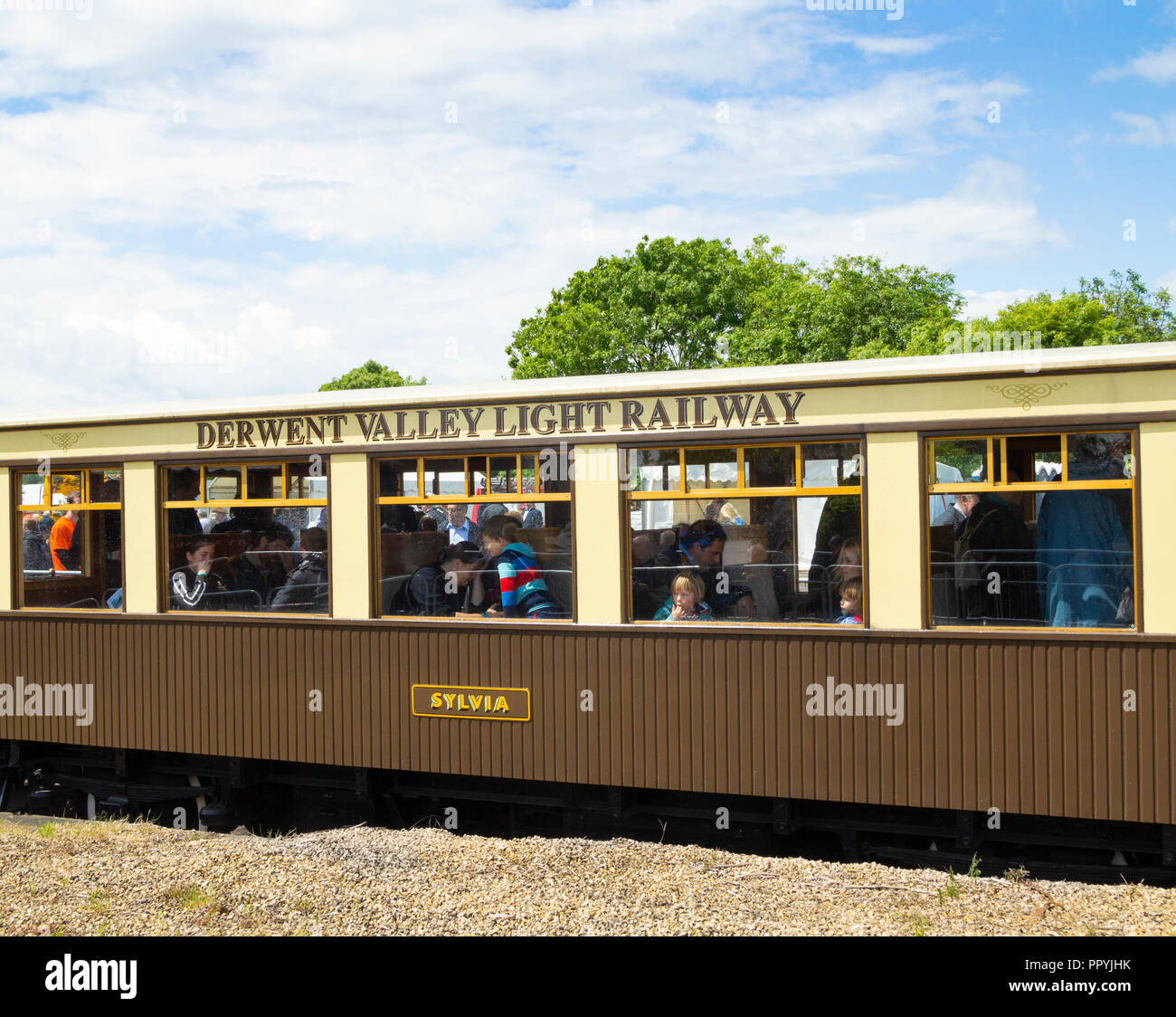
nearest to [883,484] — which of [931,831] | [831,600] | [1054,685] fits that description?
[831,600]

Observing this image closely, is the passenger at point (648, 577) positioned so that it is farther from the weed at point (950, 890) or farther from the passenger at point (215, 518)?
the passenger at point (215, 518)

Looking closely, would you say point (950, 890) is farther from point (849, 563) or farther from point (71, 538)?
point (71, 538)

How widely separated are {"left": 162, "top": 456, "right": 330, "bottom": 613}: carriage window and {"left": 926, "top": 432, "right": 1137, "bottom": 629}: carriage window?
388cm

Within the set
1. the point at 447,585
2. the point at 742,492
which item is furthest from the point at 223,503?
the point at 742,492

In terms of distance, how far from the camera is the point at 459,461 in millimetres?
6496

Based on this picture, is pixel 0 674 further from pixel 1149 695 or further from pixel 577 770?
pixel 1149 695

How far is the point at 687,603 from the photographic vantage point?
6.08m

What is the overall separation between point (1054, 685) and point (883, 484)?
4.41 feet

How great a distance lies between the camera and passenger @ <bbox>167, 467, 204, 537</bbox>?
23.7 feet

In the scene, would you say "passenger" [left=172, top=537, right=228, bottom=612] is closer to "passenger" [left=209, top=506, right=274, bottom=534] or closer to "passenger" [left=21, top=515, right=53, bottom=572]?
"passenger" [left=209, top=506, right=274, bottom=534]

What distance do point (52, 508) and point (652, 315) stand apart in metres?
20.6

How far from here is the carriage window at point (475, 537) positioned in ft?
20.8

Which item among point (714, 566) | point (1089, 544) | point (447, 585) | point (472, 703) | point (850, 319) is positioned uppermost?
point (850, 319)

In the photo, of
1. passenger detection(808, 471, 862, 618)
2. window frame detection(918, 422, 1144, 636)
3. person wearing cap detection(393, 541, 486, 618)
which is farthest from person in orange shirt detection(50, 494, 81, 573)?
window frame detection(918, 422, 1144, 636)
